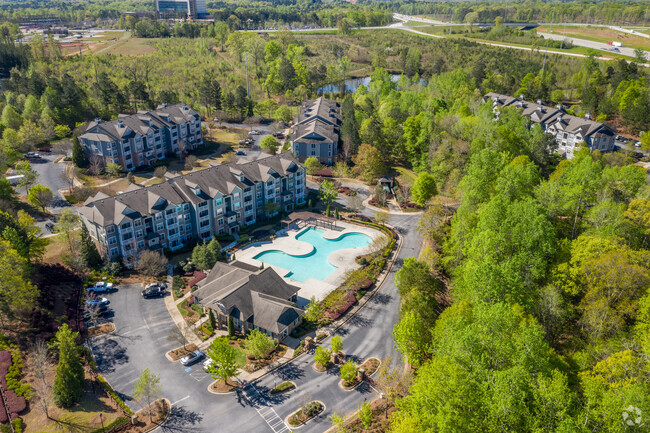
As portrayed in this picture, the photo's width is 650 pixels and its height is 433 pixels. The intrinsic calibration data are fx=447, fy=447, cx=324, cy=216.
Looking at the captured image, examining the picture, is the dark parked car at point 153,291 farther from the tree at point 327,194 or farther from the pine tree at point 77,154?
the pine tree at point 77,154

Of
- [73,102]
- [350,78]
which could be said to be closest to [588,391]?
[73,102]

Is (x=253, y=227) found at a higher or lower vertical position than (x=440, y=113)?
lower

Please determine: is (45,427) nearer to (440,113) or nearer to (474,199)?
(474,199)

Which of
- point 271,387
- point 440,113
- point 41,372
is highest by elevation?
point 440,113

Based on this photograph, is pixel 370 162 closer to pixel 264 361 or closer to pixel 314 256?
pixel 314 256

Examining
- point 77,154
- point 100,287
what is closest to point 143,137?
point 77,154
